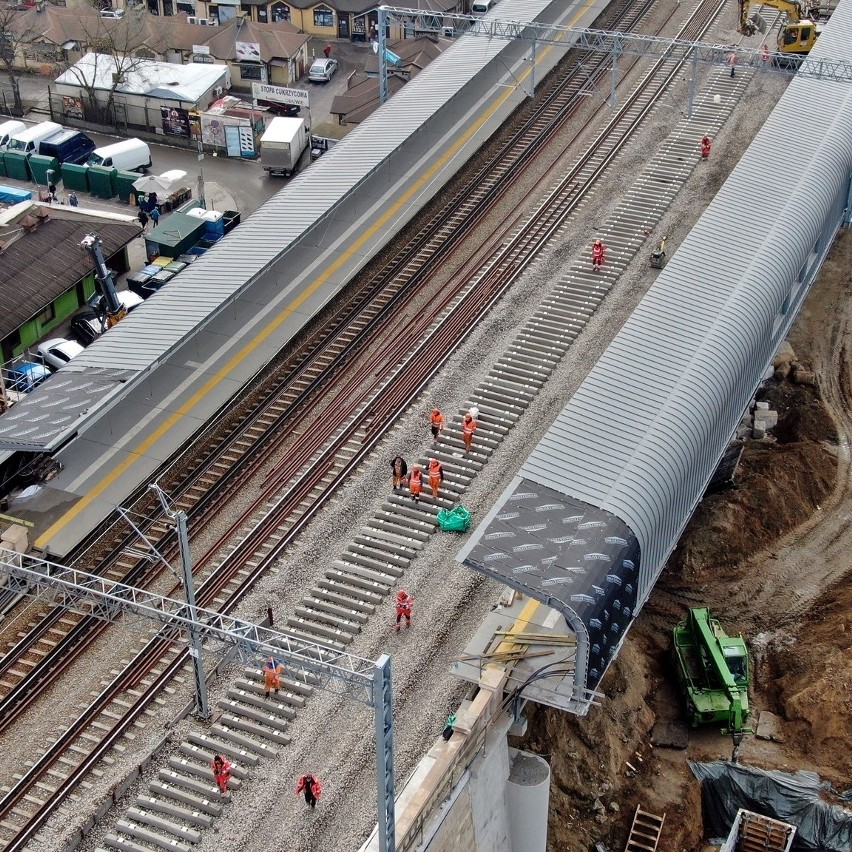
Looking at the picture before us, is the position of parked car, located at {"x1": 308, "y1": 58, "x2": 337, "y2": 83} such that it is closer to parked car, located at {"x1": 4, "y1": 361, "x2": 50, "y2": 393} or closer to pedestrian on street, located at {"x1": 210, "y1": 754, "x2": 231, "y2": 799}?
parked car, located at {"x1": 4, "y1": 361, "x2": 50, "y2": 393}

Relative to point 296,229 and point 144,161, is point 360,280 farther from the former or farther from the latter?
point 144,161

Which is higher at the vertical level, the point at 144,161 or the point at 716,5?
the point at 716,5

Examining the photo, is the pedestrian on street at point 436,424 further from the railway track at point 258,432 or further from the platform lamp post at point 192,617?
the platform lamp post at point 192,617

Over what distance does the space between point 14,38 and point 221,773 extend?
198 ft

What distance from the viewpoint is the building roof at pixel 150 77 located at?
240ft

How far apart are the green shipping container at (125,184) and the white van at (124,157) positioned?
48.6 inches

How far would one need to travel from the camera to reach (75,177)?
225 feet

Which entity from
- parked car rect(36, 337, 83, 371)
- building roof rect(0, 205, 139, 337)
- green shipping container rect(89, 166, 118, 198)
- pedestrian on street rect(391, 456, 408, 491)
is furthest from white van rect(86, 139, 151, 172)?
pedestrian on street rect(391, 456, 408, 491)

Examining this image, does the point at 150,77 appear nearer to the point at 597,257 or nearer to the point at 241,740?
the point at 597,257

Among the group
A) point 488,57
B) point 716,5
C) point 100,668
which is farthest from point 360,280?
point 716,5

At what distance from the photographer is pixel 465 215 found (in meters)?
59.1

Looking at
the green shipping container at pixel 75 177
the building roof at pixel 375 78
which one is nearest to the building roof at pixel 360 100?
the building roof at pixel 375 78

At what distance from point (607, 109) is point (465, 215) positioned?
42.7ft

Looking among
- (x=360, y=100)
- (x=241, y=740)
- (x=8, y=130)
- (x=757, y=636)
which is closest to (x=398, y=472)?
(x=241, y=740)
